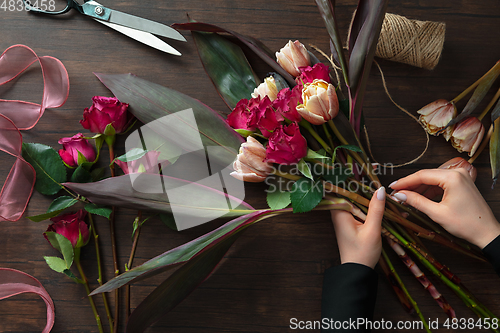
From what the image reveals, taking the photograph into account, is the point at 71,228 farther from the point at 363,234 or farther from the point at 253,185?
the point at 363,234

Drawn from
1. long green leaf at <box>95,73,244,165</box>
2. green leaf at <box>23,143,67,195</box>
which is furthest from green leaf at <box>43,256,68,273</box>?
long green leaf at <box>95,73,244,165</box>

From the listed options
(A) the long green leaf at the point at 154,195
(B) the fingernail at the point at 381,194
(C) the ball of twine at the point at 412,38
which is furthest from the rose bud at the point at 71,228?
(C) the ball of twine at the point at 412,38

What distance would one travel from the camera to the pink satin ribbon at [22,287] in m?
0.71

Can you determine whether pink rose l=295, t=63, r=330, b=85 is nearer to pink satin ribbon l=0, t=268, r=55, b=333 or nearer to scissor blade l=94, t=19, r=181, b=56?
scissor blade l=94, t=19, r=181, b=56

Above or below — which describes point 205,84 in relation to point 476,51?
below

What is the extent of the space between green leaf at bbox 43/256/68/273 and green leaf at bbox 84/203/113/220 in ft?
0.42

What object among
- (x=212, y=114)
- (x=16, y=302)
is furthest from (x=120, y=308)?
(x=212, y=114)

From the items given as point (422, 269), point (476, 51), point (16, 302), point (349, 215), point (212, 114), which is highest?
point (476, 51)

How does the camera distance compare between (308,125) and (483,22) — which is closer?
(308,125)

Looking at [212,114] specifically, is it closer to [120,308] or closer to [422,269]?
[120,308]

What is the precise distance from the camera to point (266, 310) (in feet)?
2.48

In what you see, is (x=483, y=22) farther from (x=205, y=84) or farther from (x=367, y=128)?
(x=205, y=84)

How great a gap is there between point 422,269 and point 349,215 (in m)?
0.28

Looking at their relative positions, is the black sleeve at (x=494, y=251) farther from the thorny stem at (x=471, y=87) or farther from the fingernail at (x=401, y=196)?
the thorny stem at (x=471, y=87)
